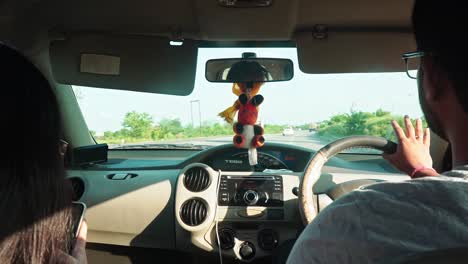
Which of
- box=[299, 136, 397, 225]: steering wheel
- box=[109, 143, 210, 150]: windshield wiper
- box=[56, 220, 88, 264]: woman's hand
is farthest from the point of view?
box=[109, 143, 210, 150]: windshield wiper

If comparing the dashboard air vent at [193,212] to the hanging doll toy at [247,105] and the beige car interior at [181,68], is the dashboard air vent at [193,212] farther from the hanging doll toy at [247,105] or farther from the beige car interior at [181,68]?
the hanging doll toy at [247,105]

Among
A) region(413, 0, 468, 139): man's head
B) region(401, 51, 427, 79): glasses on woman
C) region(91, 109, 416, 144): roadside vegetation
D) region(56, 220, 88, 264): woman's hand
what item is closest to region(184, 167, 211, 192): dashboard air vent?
region(91, 109, 416, 144): roadside vegetation

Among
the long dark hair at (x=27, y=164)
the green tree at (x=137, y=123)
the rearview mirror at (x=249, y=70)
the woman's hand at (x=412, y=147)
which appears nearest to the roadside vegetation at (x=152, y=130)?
the green tree at (x=137, y=123)

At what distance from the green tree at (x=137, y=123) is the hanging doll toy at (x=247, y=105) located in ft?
3.18

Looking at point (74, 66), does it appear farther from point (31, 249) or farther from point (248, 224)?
point (31, 249)

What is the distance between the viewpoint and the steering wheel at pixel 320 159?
271cm

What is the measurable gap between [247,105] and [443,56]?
7.57ft

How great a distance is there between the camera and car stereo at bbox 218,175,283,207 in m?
3.79

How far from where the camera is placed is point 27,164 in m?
1.44

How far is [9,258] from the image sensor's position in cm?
145

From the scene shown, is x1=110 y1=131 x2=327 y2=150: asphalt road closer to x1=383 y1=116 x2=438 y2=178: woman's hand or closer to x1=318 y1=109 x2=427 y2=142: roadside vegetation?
x1=318 y1=109 x2=427 y2=142: roadside vegetation

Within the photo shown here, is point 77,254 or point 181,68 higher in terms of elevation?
point 181,68

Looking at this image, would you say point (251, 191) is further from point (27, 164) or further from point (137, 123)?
point (27, 164)

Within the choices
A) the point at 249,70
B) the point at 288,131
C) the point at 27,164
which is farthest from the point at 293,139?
the point at 27,164
